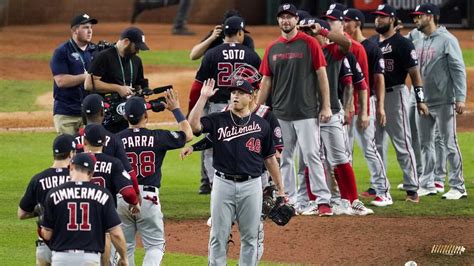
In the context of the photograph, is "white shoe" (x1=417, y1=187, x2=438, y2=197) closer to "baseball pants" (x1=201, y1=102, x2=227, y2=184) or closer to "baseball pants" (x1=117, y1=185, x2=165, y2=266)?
"baseball pants" (x1=201, y1=102, x2=227, y2=184)

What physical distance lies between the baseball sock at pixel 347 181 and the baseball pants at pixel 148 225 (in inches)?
127

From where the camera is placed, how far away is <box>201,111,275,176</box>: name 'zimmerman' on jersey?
9039 millimetres

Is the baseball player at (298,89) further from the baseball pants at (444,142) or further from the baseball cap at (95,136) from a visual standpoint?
the baseball cap at (95,136)

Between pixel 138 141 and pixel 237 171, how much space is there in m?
0.77

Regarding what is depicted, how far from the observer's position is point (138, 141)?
9.06 m

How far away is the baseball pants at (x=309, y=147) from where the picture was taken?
37.8 feet

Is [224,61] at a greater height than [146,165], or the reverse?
[224,61]

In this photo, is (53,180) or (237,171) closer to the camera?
(53,180)

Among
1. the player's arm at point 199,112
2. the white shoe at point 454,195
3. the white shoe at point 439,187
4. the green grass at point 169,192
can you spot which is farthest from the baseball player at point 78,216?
the white shoe at point 439,187

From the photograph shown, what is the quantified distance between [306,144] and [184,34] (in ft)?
59.6

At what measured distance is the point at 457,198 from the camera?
1307 centimetres

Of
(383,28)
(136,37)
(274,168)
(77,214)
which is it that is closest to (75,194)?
(77,214)

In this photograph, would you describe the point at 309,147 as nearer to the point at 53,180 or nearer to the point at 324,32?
the point at 324,32

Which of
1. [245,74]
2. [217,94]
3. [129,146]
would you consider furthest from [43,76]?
[129,146]
